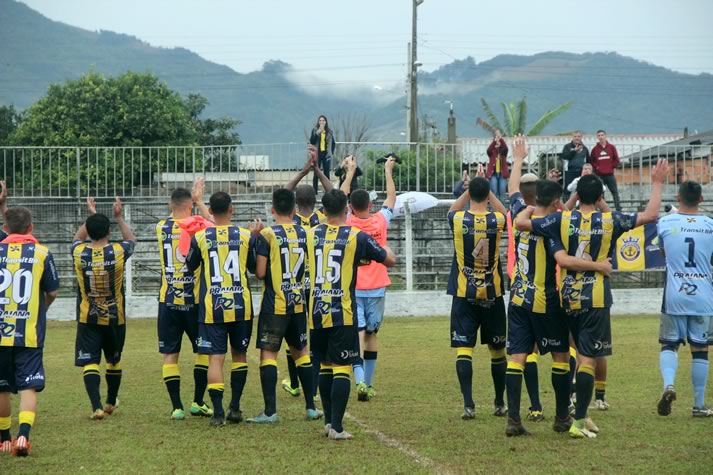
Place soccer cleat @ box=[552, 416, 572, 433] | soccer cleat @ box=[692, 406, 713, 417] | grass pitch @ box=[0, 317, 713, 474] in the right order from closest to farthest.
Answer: grass pitch @ box=[0, 317, 713, 474], soccer cleat @ box=[552, 416, 572, 433], soccer cleat @ box=[692, 406, 713, 417]

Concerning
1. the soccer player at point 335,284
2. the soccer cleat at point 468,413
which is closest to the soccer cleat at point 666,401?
the soccer cleat at point 468,413

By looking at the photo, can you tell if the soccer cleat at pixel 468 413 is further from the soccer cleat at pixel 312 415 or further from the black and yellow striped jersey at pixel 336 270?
the black and yellow striped jersey at pixel 336 270

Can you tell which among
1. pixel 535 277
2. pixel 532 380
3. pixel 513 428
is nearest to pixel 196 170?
pixel 532 380

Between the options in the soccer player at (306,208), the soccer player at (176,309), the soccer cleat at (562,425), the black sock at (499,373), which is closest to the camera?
the soccer cleat at (562,425)

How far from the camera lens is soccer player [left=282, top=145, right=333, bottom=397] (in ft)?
36.3

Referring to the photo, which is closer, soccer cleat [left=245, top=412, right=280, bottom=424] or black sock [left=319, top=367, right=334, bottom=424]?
black sock [left=319, top=367, right=334, bottom=424]

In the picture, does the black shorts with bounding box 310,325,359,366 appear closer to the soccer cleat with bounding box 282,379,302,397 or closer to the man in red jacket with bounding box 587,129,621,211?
the soccer cleat with bounding box 282,379,302,397

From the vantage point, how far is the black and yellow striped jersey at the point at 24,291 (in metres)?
9.84

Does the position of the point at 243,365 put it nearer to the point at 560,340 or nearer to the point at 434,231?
the point at 560,340

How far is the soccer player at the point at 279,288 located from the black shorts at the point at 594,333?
294 centimetres

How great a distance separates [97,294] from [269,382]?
7.33 ft

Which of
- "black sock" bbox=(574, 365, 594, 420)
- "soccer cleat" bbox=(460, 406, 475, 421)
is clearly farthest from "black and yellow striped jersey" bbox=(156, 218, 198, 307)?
"black sock" bbox=(574, 365, 594, 420)

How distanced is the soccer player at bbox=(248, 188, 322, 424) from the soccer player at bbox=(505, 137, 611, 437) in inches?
89.0

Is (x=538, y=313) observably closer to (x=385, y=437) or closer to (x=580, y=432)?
(x=580, y=432)
